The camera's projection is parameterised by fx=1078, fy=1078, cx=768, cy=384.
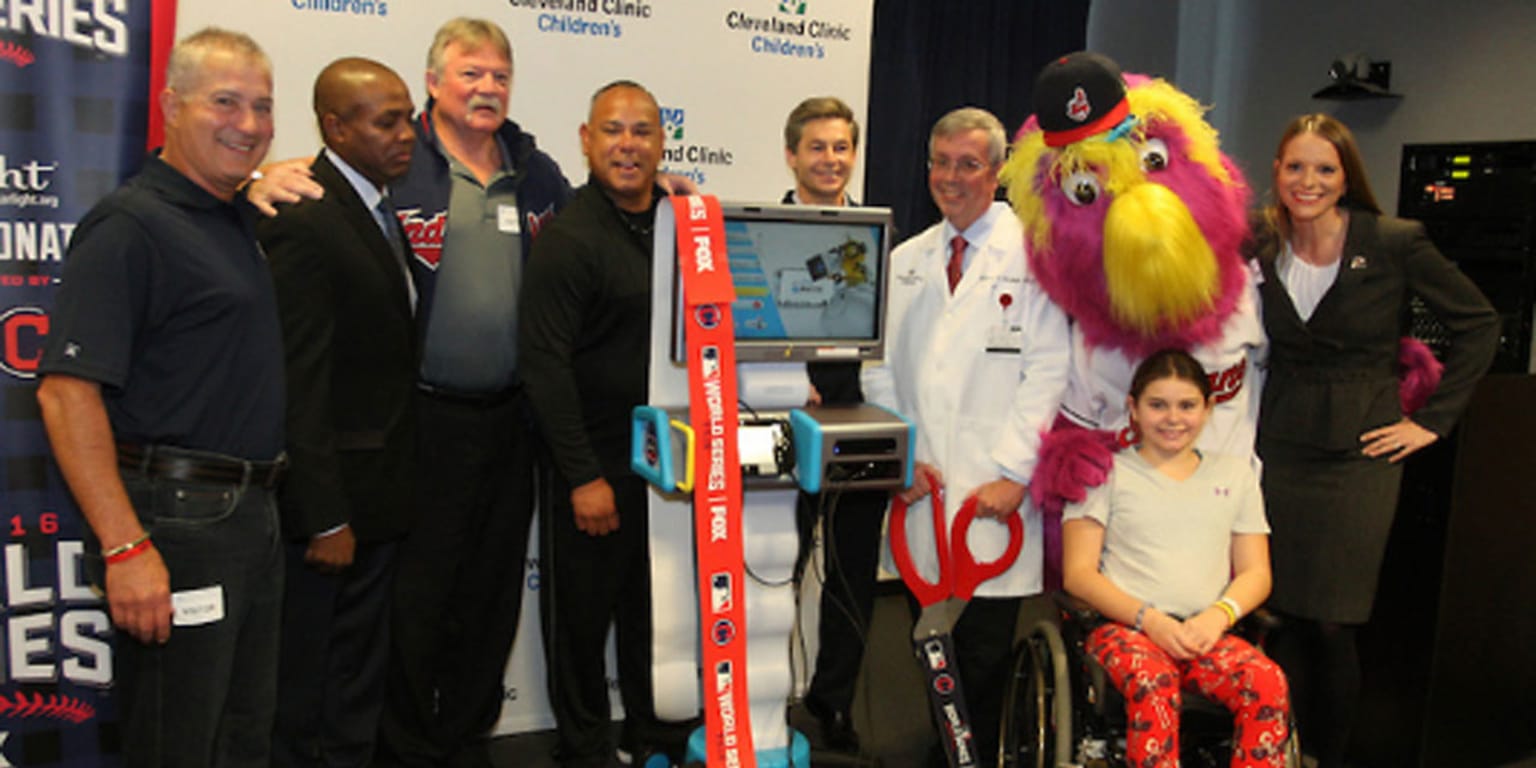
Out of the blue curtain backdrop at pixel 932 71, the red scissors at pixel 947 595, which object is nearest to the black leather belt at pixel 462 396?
the red scissors at pixel 947 595

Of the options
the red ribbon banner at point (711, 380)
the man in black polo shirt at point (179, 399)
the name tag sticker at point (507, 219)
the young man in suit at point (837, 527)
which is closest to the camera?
the man in black polo shirt at point (179, 399)

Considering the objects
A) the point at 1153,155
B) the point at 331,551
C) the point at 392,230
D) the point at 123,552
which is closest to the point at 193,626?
the point at 123,552

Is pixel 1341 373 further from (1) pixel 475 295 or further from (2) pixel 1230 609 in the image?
(1) pixel 475 295

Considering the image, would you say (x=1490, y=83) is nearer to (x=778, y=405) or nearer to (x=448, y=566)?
(x=778, y=405)

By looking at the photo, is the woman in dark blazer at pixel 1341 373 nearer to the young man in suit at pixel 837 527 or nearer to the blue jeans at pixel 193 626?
the young man in suit at pixel 837 527

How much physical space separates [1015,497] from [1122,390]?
0.38 metres

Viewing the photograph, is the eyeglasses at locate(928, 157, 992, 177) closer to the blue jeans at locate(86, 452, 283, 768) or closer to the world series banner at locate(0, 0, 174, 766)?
the blue jeans at locate(86, 452, 283, 768)

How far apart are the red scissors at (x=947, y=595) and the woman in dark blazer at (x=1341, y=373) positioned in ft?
2.35

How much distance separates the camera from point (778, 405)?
7.43ft

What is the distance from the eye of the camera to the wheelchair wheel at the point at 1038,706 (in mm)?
2137

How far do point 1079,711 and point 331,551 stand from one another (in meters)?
1.60

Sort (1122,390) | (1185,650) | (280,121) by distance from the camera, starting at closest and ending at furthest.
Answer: (1185,650), (1122,390), (280,121)

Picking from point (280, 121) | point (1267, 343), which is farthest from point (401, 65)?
point (1267, 343)

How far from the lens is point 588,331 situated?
99.2 inches
